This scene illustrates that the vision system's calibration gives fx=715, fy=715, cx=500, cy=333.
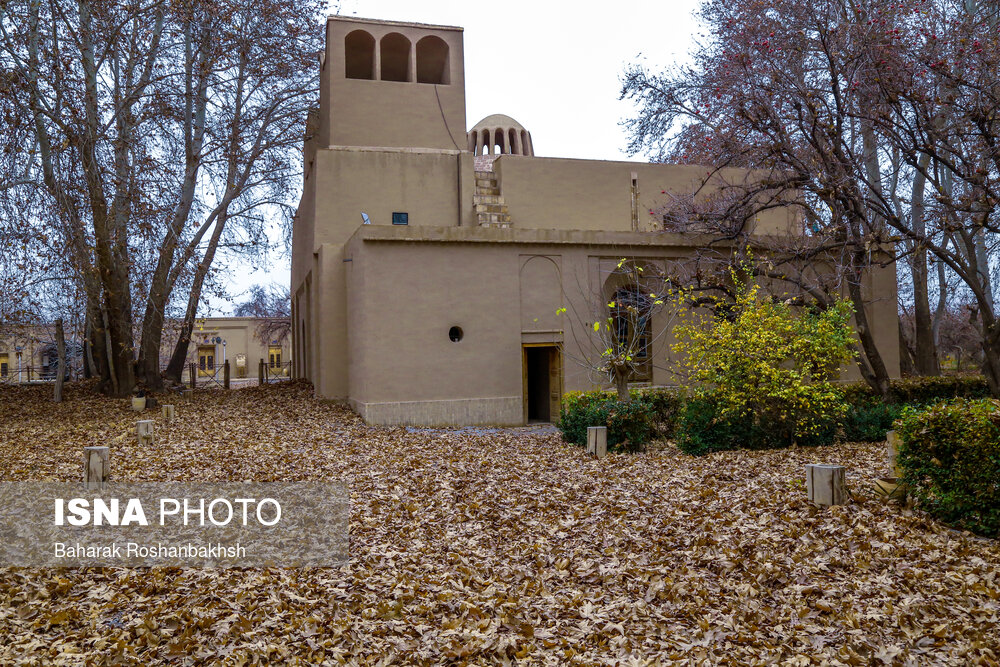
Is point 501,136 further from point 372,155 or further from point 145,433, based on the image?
point 145,433

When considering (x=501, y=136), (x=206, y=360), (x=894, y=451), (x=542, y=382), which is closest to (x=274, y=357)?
(x=206, y=360)

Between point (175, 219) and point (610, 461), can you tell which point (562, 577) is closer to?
point (610, 461)

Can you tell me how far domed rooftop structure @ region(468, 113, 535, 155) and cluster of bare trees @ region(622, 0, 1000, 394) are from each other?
10.3m

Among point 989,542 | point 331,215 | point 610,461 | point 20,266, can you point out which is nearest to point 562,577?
point 989,542

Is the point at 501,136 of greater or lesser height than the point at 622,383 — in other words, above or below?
above

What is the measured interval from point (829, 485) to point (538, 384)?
36.3ft

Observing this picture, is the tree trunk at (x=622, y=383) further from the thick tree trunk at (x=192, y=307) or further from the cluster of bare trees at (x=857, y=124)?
the thick tree trunk at (x=192, y=307)

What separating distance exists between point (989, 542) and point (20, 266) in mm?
16885

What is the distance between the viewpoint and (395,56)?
23.4m

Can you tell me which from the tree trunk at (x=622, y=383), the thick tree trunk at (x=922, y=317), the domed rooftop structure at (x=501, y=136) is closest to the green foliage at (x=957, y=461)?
the tree trunk at (x=622, y=383)

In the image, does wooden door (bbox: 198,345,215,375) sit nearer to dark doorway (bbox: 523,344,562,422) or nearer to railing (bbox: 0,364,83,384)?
railing (bbox: 0,364,83,384)

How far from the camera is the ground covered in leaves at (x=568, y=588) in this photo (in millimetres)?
4918

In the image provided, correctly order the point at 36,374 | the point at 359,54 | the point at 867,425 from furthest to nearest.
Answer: the point at 36,374 → the point at 359,54 → the point at 867,425

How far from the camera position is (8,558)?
6352mm
